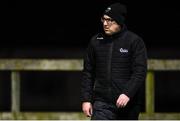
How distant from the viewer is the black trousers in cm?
555

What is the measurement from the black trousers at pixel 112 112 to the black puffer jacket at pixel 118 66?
5cm

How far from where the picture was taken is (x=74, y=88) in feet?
41.3

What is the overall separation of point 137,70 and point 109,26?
1.49ft

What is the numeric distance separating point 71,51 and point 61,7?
85cm

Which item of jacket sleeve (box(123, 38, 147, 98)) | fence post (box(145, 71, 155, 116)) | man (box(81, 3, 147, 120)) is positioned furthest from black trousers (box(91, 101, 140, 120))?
fence post (box(145, 71, 155, 116))

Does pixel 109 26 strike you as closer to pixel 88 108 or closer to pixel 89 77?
pixel 89 77

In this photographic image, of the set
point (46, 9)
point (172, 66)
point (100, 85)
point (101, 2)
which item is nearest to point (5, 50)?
point (46, 9)

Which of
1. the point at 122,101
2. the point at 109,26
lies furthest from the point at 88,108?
the point at 109,26

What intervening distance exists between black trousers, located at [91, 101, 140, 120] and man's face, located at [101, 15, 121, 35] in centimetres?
61

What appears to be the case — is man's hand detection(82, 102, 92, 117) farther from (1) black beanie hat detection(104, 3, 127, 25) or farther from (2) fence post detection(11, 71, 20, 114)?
(2) fence post detection(11, 71, 20, 114)

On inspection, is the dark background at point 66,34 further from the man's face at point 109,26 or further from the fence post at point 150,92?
the man's face at point 109,26

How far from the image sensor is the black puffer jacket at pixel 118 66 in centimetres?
544

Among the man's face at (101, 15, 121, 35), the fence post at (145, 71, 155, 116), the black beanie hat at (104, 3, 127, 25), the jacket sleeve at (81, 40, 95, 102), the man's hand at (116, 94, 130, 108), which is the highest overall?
the black beanie hat at (104, 3, 127, 25)

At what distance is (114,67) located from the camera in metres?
5.52
